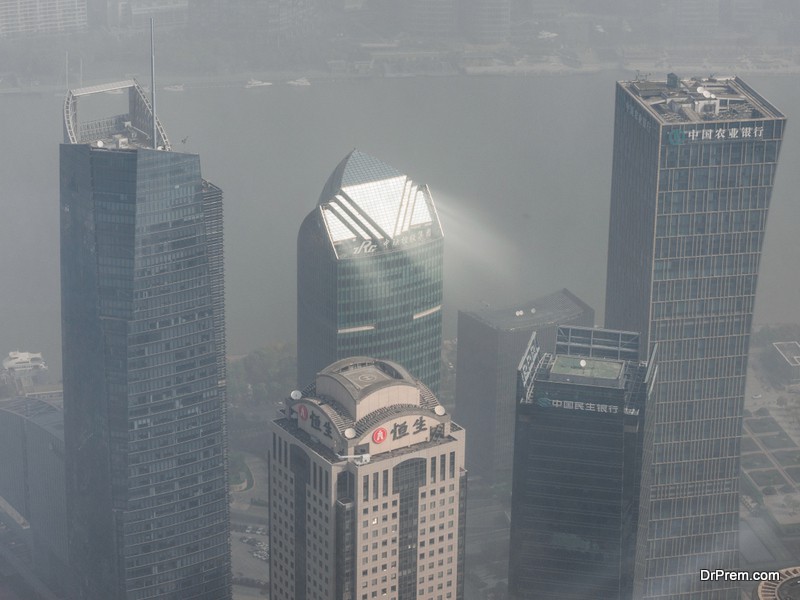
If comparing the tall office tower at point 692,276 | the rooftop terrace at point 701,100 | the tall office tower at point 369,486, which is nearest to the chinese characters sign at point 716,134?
the tall office tower at point 692,276

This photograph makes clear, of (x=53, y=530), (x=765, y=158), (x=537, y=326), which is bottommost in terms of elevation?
(x=53, y=530)

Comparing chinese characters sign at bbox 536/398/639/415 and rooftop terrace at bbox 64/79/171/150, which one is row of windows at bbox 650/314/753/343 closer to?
chinese characters sign at bbox 536/398/639/415

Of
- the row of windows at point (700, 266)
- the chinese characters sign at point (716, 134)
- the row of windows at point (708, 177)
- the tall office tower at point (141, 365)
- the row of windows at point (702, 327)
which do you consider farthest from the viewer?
the row of windows at point (702, 327)

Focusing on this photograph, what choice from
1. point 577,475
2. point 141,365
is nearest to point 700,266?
point 577,475

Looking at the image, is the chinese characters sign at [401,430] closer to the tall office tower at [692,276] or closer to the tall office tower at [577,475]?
the tall office tower at [577,475]

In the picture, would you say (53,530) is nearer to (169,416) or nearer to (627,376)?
(169,416)

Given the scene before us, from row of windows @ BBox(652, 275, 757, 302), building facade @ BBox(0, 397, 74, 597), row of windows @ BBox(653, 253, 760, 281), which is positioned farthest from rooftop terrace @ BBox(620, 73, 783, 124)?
building facade @ BBox(0, 397, 74, 597)

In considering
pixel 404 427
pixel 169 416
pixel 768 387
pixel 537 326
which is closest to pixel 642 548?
pixel 404 427
